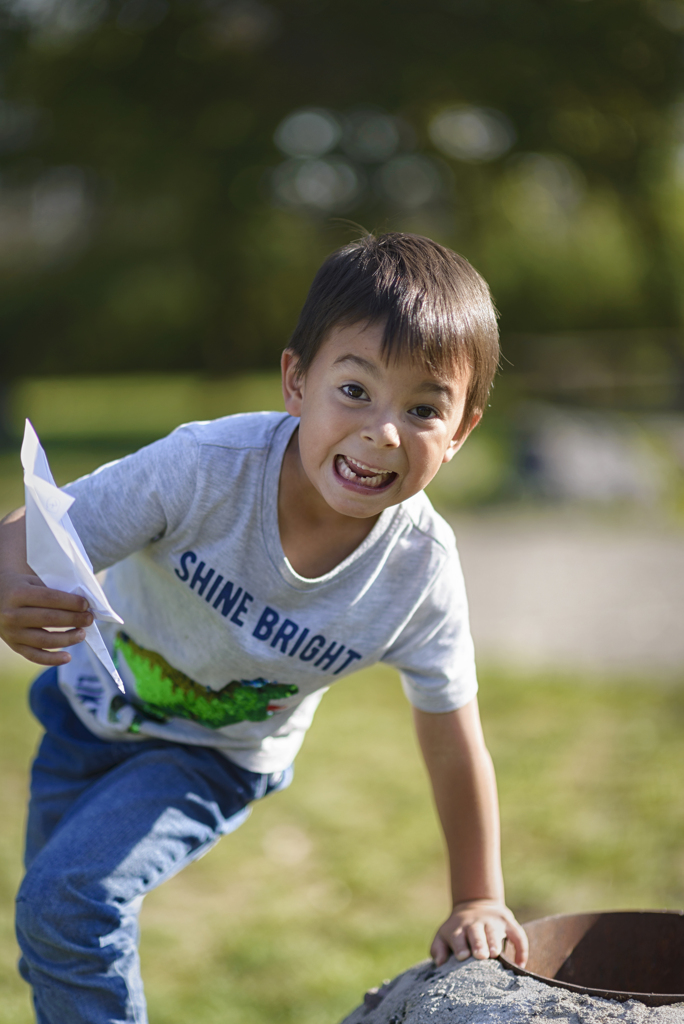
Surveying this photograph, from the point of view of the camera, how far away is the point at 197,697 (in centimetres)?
193

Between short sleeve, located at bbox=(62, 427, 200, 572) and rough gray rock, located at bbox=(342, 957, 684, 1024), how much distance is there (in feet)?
2.88

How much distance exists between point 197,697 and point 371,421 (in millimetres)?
685

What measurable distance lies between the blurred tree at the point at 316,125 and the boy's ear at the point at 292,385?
11898mm

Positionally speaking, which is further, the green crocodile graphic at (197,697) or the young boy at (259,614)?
the green crocodile graphic at (197,697)

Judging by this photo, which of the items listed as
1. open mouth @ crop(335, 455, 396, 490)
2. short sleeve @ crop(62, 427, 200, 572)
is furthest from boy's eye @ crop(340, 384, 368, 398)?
short sleeve @ crop(62, 427, 200, 572)

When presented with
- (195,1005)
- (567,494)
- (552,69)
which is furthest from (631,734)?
(552,69)

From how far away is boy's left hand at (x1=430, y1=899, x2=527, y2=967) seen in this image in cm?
170

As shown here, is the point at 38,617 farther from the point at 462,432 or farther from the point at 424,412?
the point at 462,432

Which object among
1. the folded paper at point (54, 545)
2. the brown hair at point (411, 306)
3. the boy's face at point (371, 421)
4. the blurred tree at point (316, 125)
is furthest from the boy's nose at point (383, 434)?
the blurred tree at point (316, 125)

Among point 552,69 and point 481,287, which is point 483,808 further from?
point 552,69

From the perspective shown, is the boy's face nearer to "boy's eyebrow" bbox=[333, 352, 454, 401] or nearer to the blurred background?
"boy's eyebrow" bbox=[333, 352, 454, 401]

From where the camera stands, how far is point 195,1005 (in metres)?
2.44

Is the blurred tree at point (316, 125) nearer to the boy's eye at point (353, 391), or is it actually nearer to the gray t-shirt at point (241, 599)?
the gray t-shirt at point (241, 599)

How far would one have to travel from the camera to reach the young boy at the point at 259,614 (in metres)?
1.62
